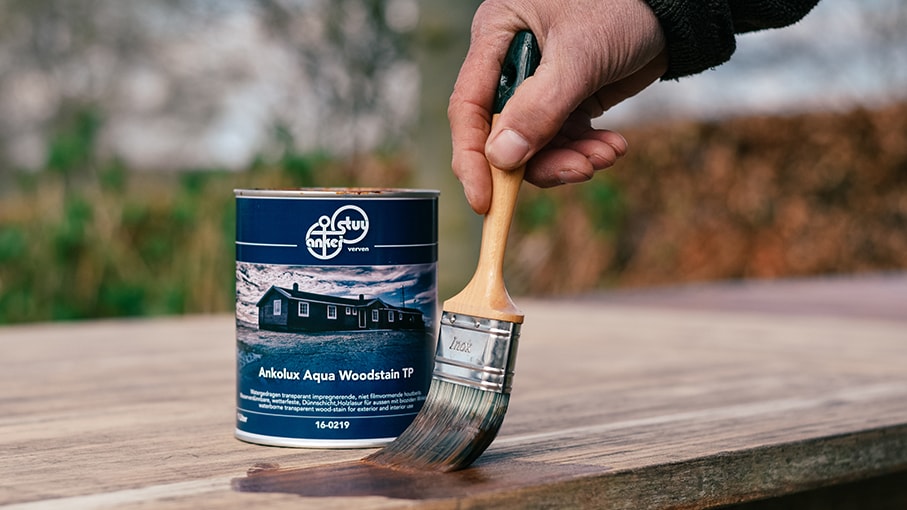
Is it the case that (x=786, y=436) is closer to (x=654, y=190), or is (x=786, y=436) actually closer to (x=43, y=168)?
(x=43, y=168)

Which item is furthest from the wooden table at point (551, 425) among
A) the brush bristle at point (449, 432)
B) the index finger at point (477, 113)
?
the index finger at point (477, 113)

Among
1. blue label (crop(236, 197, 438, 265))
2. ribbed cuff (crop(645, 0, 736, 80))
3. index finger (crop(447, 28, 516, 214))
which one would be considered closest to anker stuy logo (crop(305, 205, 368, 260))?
blue label (crop(236, 197, 438, 265))

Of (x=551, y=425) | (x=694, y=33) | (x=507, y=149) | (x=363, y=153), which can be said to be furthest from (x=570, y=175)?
(x=363, y=153)

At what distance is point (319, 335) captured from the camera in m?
1.01

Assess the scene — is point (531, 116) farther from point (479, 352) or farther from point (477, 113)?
point (479, 352)

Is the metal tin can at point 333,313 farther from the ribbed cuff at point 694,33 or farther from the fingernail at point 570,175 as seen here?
the ribbed cuff at point 694,33

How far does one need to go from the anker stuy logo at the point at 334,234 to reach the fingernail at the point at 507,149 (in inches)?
5.7

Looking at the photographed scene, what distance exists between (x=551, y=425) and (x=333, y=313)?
32 centimetres

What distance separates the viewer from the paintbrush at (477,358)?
0.94m

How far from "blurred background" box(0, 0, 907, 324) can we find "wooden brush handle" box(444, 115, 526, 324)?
403mm

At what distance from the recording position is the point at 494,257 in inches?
38.5

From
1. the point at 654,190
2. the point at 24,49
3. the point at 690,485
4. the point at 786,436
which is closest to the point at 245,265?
the point at 690,485

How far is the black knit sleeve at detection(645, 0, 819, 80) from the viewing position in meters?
1.05

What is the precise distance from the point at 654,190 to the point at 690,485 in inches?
202
